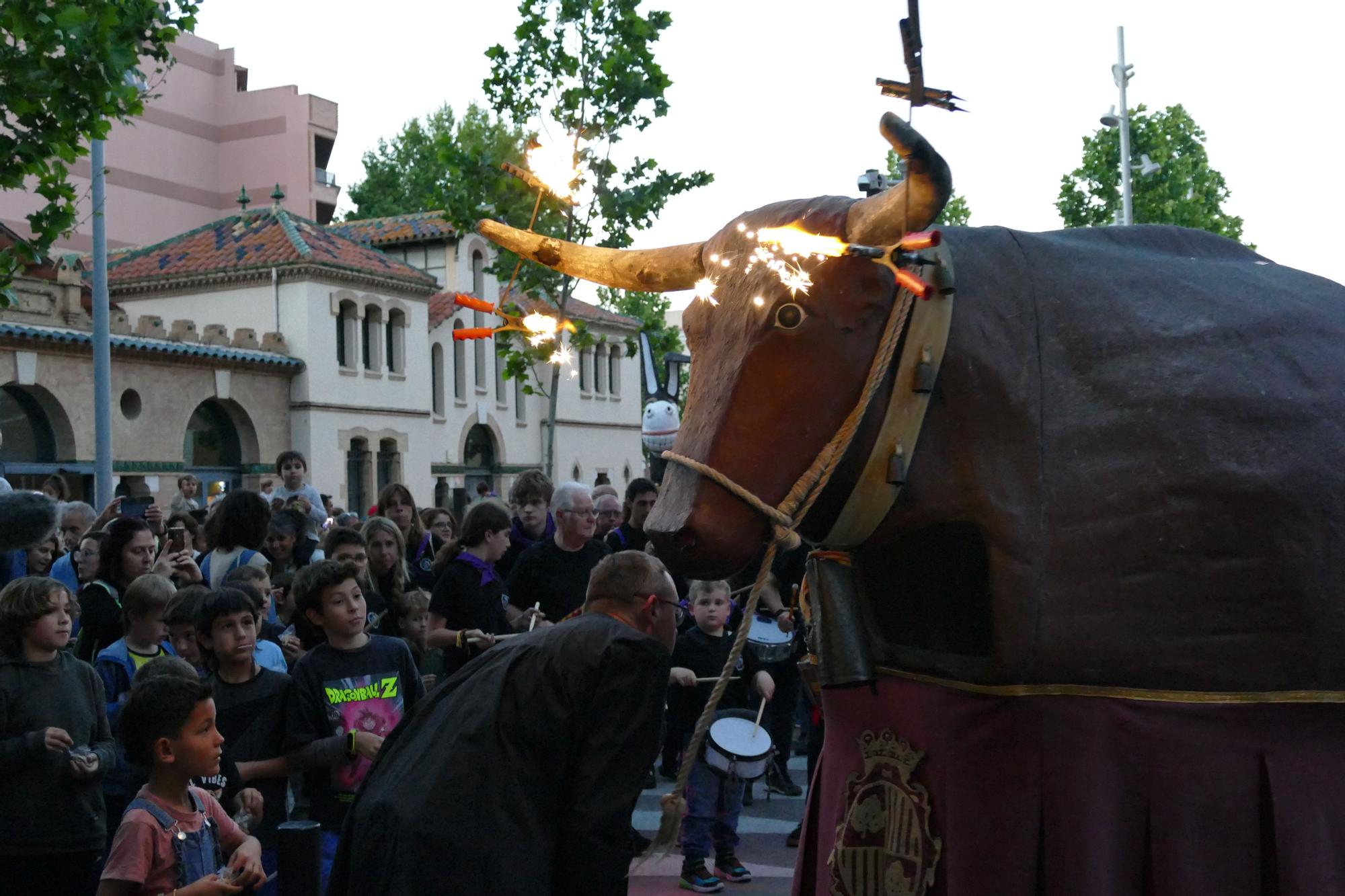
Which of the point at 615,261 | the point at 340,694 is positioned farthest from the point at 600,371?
the point at 615,261

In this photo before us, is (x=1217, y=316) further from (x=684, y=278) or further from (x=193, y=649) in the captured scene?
(x=193, y=649)

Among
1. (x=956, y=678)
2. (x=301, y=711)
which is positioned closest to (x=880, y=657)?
(x=956, y=678)

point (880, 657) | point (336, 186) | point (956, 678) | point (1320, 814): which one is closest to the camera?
point (1320, 814)

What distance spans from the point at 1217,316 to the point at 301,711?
386 centimetres

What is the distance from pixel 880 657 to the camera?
8.66 feet

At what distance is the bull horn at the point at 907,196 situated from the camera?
2170 mm

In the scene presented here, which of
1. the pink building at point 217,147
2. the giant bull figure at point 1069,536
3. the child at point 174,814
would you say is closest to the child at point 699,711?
the child at point 174,814

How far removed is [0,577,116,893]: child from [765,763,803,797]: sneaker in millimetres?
5077

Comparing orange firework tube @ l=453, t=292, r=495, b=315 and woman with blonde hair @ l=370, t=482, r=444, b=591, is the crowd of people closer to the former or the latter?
woman with blonde hair @ l=370, t=482, r=444, b=591

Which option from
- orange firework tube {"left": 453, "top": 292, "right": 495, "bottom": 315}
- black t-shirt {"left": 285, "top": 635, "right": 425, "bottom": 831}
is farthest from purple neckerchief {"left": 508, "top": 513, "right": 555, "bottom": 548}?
orange firework tube {"left": 453, "top": 292, "right": 495, "bottom": 315}

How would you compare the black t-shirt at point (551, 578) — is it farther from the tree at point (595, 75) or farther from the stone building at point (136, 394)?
the stone building at point (136, 394)

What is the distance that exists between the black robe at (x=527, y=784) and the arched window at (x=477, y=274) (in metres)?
34.7

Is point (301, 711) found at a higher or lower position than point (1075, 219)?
lower

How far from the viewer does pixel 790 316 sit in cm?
244
